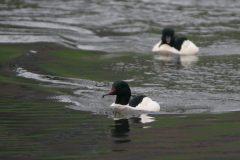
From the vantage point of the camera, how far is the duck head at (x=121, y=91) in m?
10.3

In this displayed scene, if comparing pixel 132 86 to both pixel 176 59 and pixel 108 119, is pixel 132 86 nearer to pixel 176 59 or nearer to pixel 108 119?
pixel 108 119

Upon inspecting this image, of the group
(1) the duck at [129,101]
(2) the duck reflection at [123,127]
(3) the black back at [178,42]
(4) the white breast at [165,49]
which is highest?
(3) the black back at [178,42]

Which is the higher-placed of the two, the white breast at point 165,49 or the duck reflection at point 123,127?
the white breast at point 165,49

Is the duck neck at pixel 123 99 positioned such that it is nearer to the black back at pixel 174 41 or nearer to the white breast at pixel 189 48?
the black back at pixel 174 41

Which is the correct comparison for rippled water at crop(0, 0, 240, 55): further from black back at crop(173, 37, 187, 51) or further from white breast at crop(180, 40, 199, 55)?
black back at crop(173, 37, 187, 51)

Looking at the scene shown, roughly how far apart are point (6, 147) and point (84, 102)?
4.33m

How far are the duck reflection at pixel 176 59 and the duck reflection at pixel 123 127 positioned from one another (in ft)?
25.0

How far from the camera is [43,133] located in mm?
8156

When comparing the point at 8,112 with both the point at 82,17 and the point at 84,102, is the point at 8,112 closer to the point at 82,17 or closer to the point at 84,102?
the point at 84,102

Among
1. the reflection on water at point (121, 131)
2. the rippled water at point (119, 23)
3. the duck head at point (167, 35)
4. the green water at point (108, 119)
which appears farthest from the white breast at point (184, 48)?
the reflection on water at point (121, 131)

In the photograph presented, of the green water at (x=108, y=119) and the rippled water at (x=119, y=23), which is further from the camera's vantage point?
the rippled water at (x=119, y=23)

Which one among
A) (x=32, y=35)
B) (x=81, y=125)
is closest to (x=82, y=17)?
(x=32, y=35)

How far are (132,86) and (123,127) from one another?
4.48m

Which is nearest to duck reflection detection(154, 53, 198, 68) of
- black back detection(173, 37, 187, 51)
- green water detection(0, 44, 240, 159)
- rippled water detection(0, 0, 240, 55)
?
green water detection(0, 44, 240, 159)
